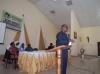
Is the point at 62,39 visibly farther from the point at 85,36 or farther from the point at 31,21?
the point at 85,36

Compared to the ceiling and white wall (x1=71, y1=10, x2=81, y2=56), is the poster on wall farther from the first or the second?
white wall (x1=71, y1=10, x2=81, y2=56)

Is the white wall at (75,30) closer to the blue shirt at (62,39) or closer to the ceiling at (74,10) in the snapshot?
the ceiling at (74,10)

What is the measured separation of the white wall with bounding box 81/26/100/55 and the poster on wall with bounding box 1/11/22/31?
5517 millimetres

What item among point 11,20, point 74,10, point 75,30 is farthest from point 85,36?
point 11,20

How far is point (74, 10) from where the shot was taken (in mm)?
10680

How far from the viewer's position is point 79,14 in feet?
35.9

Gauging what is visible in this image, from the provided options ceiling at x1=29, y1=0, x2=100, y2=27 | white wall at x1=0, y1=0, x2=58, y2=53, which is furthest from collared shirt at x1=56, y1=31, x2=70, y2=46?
ceiling at x1=29, y1=0, x2=100, y2=27

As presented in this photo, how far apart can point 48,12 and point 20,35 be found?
3.37m

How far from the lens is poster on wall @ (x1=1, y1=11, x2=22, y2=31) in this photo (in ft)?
27.6

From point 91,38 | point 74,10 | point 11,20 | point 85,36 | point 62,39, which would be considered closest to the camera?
point 62,39

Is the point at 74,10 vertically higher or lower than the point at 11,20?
higher

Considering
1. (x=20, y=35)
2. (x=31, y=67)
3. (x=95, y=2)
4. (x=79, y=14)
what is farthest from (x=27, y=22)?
(x=31, y=67)

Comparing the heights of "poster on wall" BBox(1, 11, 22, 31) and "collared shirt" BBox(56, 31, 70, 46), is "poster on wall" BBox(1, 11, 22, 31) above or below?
above

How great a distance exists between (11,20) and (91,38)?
21.0ft
